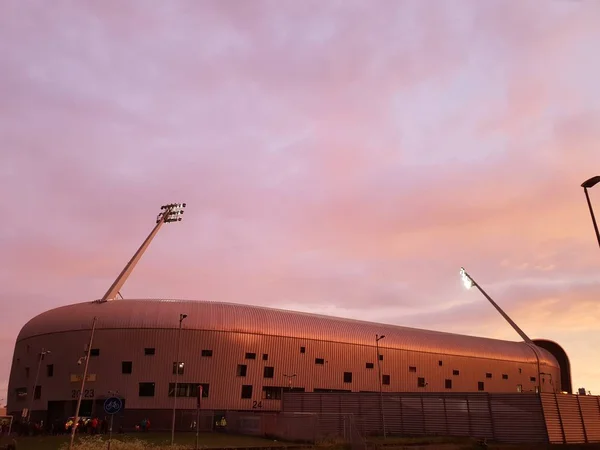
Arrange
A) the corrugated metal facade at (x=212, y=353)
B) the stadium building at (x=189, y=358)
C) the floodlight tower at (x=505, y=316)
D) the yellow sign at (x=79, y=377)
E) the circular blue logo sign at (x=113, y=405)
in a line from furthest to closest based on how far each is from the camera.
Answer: the floodlight tower at (x=505, y=316) < the corrugated metal facade at (x=212, y=353) < the stadium building at (x=189, y=358) < the yellow sign at (x=79, y=377) < the circular blue logo sign at (x=113, y=405)

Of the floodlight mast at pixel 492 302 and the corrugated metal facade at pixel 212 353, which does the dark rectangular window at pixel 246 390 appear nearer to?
the corrugated metal facade at pixel 212 353

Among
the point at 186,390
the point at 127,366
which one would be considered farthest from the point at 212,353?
the point at 127,366

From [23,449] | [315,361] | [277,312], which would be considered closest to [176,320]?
[277,312]

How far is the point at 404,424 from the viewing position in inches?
2197

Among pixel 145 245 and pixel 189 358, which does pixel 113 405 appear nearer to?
pixel 189 358

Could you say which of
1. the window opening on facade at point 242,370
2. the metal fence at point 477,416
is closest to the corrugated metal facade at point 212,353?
the window opening on facade at point 242,370

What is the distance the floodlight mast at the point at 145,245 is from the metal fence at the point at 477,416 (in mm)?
49217

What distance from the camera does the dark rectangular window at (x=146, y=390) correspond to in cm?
7481

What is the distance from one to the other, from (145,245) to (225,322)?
3463 cm

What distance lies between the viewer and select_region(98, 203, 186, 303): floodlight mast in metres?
93.6

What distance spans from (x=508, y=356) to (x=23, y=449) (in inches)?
3718

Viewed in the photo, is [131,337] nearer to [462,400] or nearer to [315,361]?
[315,361]

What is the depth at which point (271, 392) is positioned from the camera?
8175 cm

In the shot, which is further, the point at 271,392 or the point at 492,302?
the point at 492,302
